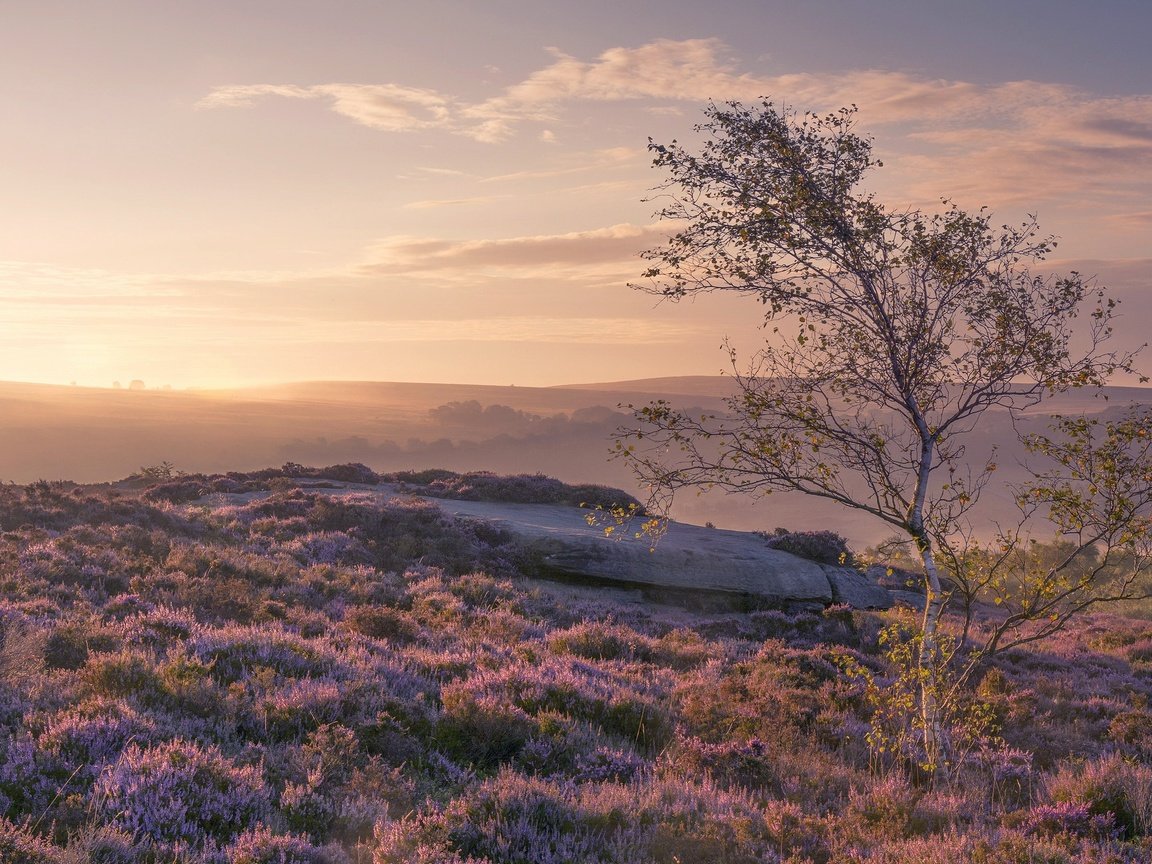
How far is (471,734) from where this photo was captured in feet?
29.1

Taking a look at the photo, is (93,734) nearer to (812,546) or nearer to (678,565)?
(678,565)

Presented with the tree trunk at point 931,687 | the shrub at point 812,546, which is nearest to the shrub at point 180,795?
the tree trunk at point 931,687

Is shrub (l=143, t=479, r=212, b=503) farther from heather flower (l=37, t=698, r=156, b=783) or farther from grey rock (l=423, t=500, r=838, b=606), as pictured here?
heather flower (l=37, t=698, r=156, b=783)

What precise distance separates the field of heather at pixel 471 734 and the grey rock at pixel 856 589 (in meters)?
4.41

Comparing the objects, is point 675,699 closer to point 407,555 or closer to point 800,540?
point 407,555

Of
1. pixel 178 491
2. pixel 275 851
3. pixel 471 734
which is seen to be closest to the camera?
pixel 275 851

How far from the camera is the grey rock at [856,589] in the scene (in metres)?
23.1

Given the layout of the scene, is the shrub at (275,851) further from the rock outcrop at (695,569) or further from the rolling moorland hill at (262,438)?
the rolling moorland hill at (262,438)

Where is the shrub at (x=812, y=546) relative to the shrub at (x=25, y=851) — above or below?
below

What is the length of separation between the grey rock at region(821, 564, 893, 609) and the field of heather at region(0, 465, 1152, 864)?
14.5 ft

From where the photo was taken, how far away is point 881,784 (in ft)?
28.1

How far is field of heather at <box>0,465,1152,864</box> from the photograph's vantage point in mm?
6207

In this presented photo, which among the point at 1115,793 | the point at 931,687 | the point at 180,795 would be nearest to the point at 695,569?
the point at 931,687

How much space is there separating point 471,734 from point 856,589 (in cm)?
1735
